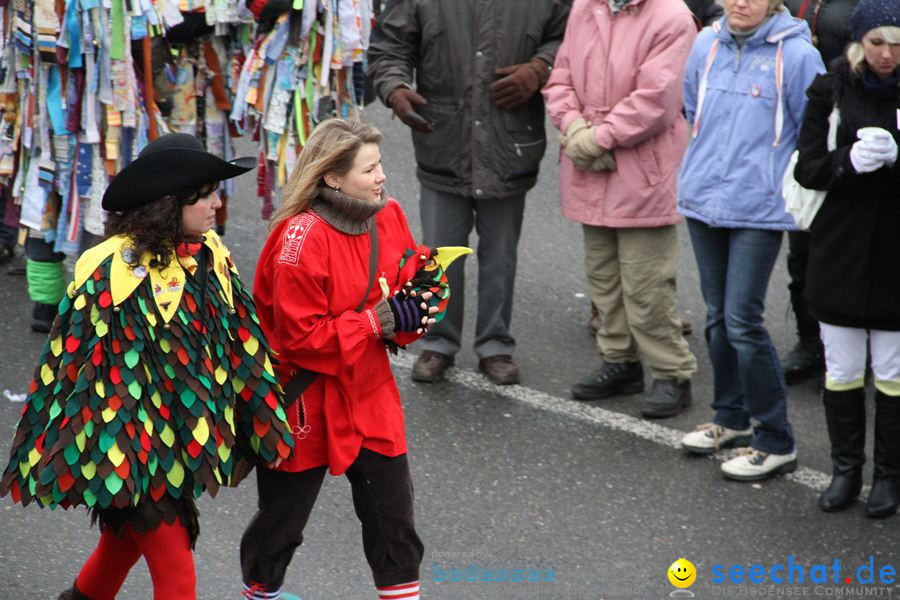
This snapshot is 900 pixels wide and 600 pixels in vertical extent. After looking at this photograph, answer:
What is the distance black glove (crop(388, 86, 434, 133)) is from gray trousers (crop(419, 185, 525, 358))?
332 mm

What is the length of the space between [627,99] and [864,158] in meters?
1.26

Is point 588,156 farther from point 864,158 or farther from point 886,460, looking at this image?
point 886,460

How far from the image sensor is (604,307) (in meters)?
5.93

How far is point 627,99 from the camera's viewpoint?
18.0 ft

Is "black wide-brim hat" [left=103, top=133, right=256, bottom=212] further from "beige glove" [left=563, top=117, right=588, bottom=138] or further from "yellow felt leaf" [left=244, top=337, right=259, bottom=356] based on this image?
"beige glove" [left=563, top=117, right=588, bottom=138]

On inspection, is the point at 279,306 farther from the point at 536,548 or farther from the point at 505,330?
the point at 505,330

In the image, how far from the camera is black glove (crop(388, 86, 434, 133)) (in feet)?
19.4

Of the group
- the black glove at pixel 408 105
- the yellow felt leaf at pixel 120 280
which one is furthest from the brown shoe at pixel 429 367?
the yellow felt leaf at pixel 120 280

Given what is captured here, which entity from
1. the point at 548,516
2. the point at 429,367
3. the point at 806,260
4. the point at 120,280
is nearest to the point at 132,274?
the point at 120,280

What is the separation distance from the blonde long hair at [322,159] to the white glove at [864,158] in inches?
69.4

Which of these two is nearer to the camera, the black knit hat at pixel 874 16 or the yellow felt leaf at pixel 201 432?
the yellow felt leaf at pixel 201 432

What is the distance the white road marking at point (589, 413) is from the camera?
526 centimetres

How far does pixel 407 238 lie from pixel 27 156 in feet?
9.08

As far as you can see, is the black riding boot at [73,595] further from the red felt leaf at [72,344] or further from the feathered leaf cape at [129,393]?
the red felt leaf at [72,344]
